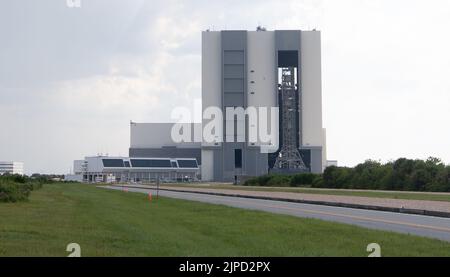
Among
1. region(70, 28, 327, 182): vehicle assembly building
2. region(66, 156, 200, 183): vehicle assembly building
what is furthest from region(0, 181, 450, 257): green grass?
region(66, 156, 200, 183): vehicle assembly building

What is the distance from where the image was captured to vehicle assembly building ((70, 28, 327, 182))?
99188 mm

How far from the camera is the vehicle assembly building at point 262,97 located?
99188mm

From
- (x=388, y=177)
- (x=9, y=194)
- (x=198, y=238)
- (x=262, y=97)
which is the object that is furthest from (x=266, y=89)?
(x=198, y=238)

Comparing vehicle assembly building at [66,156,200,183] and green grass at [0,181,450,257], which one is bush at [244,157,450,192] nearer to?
green grass at [0,181,450,257]

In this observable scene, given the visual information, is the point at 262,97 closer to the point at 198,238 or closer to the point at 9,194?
the point at 9,194

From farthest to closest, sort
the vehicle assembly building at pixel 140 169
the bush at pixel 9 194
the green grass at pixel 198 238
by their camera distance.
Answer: the vehicle assembly building at pixel 140 169, the bush at pixel 9 194, the green grass at pixel 198 238

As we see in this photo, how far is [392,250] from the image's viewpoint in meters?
12.5

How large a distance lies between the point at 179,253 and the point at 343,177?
5892 cm

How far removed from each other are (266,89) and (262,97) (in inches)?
54.2

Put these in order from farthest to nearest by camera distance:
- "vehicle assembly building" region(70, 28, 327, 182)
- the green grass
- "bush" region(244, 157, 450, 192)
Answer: "vehicle assembly building" region(70, 28, 327, 182), "bush" region(244, 157, 450, 192), the green grass

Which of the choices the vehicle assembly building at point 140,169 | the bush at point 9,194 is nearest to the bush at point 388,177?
the bush at point 9,194

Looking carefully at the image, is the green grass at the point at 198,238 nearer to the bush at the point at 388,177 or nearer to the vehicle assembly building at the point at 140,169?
the bush at the point at 388,177
